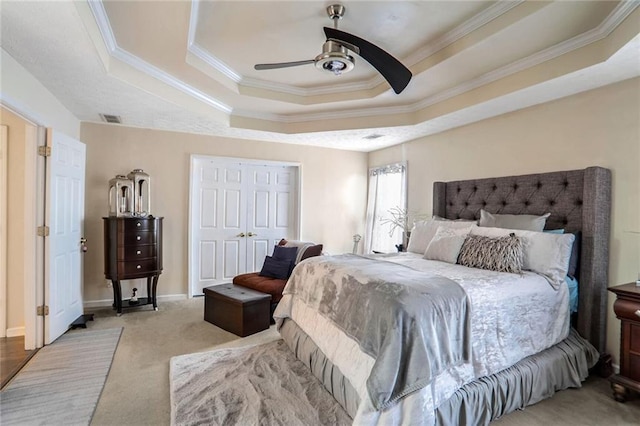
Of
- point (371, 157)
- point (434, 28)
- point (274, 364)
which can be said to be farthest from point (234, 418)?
Answer: point (371, 157)

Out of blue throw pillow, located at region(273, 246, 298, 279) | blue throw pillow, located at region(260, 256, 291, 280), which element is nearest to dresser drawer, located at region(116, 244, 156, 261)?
blue throw pillow, located at region(260, 256, 291, 280)

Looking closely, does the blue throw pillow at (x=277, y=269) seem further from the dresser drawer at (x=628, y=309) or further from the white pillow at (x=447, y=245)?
the dresser drawer at (x=628, y=309)

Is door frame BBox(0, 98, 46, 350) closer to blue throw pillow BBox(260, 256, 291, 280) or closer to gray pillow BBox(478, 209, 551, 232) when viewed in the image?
blue throw pillow BBox(260, 256, 291, 280)

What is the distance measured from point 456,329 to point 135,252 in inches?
140

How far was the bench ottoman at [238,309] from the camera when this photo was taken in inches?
124

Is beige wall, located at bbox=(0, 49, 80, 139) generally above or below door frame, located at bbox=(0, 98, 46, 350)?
above

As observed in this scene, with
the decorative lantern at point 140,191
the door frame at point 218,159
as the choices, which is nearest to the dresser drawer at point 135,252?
the decorative lantern at point 140,191

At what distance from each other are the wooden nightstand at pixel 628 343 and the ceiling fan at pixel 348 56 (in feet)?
6.73

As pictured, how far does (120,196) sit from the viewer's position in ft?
12.9

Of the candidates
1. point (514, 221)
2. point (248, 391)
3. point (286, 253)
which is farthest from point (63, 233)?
point (514, 221)

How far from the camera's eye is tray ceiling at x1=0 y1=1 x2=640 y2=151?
2080 millimetres

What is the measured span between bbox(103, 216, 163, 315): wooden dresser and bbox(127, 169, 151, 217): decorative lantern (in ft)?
0.75

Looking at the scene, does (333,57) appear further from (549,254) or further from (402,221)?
(402,221)

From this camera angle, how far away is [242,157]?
15.8 feet
